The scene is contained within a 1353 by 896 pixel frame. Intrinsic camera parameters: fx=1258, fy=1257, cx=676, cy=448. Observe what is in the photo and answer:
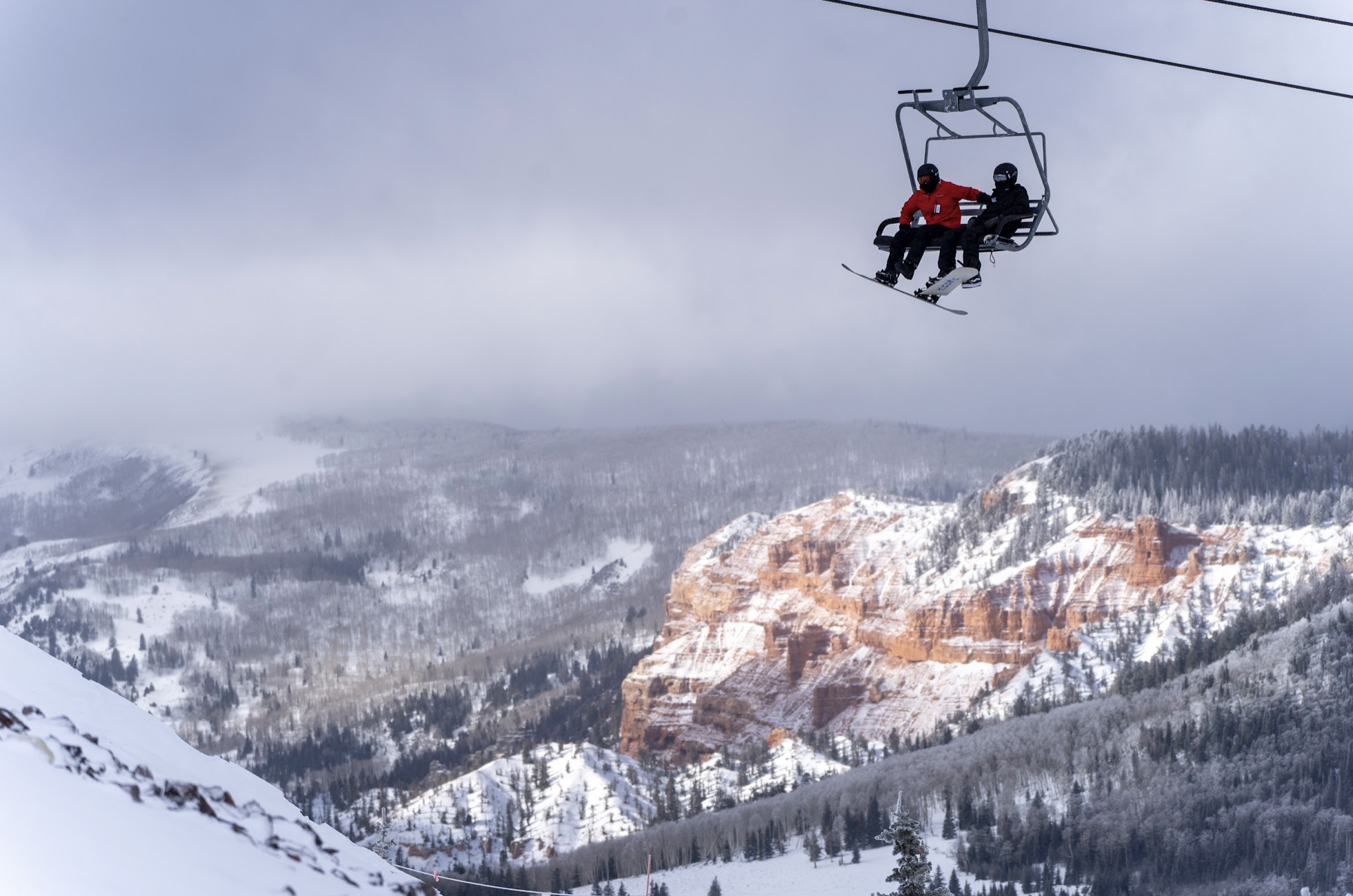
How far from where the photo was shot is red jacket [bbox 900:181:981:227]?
18.0 meters

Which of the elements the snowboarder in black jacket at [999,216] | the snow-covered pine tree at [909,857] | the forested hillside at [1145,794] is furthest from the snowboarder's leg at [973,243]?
the forested hillside at [1145,794]

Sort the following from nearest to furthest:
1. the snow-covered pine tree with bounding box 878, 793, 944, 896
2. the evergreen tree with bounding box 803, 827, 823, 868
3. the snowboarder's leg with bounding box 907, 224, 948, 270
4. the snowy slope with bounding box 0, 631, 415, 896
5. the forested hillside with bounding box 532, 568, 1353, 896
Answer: the snowy slope with bounding box 0, 631, 415, 896 < the snowboarder's leg with bounding box 907, 224, 948, 270 < the snow-covered pine tree with bounding box 878, 793, 944, 896 < the forested hillside with bounding box 532, 568, 1353, 896 < the evergreen tree with bounding box 803, 827, 823, 868

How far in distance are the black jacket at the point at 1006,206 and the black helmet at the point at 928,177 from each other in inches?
34.0

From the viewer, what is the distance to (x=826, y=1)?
14070 mm

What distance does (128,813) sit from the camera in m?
10.7

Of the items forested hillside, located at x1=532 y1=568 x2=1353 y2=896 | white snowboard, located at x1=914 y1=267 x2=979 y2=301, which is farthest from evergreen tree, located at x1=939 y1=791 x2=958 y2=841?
white snowboard, located at x1=914 y1=267 x2=979 y2=301

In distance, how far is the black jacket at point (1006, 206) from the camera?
1742cm

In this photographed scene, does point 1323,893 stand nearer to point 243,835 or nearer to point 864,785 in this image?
point 864,785

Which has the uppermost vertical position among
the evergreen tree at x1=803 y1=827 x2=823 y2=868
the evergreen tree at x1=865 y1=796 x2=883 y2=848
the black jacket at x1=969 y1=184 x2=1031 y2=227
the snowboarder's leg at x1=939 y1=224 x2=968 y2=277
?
the black jacket at x1=969 y1=184 x2=1031 y2=227

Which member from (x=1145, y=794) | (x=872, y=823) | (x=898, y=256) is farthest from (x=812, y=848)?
(x=898, y=256)

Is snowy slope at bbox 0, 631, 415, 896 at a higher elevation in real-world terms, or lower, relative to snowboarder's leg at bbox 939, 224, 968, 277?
lower

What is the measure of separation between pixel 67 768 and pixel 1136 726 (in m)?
184

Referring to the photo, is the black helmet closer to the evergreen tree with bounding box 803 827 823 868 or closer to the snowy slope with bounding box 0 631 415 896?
the snowy slope with bounding box 0 631 415 896

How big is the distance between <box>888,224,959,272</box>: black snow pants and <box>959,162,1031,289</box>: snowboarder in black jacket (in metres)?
0.19
